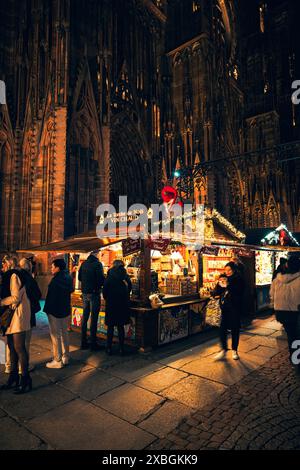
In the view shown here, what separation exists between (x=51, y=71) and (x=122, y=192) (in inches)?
349

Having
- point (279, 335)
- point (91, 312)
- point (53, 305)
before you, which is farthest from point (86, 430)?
point (279, 335)

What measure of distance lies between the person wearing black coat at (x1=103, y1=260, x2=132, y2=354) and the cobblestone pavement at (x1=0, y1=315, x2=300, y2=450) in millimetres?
645

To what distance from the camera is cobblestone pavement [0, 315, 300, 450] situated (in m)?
3.11

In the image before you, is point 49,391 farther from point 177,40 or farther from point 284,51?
point 284,51

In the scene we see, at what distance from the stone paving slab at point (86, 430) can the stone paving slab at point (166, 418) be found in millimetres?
124

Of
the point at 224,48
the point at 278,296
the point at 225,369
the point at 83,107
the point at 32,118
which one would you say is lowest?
the point at 225,369

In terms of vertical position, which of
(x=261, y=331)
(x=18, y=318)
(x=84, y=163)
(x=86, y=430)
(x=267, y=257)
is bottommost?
(x=261, y=331)

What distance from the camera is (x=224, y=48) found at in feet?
90.1

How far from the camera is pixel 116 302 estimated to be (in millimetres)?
5895

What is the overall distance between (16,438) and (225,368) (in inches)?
143

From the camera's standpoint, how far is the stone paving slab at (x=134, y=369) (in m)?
4.89

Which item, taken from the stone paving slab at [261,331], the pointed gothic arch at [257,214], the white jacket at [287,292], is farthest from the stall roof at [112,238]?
the pointed gothic arch at [257,214]

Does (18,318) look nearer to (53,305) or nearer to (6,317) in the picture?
(6,317)

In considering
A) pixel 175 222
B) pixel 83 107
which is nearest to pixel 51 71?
pixel 83 107
